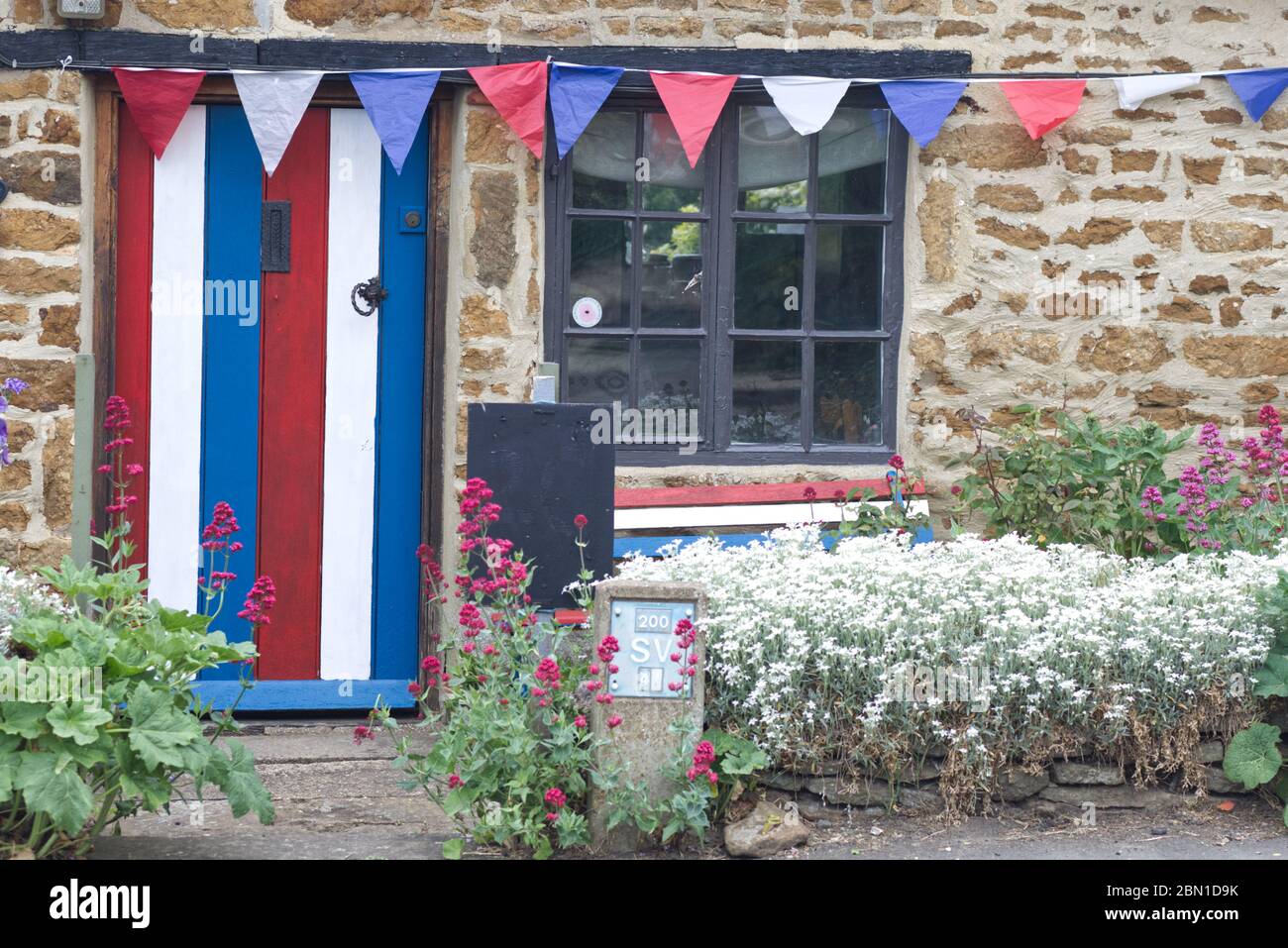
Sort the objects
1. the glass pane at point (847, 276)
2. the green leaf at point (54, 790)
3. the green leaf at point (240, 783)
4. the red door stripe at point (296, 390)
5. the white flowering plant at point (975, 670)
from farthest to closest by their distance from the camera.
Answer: the glass pane at point (847, 276), the red door stripe at point (296, 390), the white flowering plant at point (975, 670), the green leaf at point (240, 783), the green leaf at point (54, 790)

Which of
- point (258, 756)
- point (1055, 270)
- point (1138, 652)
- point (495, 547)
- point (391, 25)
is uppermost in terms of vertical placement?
point (391, 25)

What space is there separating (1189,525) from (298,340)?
3317 millimetres

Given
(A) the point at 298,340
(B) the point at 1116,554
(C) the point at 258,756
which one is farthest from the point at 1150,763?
(A) the point at 298,340

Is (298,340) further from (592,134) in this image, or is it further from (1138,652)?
(1138,652)

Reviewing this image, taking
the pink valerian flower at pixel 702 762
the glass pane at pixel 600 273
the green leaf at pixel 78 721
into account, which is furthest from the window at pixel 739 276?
the green leaf at pixel 78 721

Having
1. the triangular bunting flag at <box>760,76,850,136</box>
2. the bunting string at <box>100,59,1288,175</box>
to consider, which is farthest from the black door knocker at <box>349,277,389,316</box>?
the triangular bunting flag at <box>760,76,850,136</box>

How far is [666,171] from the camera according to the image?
19.3 feet

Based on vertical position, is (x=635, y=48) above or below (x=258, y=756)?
above

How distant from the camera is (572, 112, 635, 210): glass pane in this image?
584 centimetres

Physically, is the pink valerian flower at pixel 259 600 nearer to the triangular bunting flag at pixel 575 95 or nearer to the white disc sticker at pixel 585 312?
the white disc sticker at pixel 585 312

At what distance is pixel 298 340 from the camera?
5809 mm

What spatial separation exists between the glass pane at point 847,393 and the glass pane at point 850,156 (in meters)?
0.54

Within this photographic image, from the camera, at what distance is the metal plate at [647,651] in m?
4.20

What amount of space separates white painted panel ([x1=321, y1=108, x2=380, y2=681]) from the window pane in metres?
1.40
